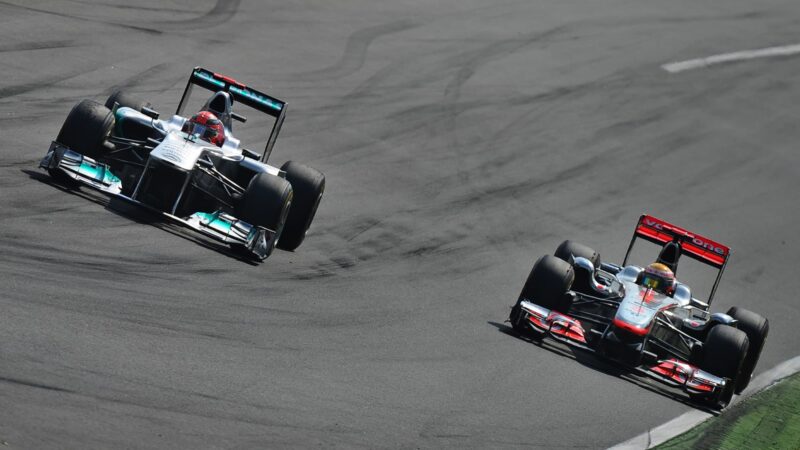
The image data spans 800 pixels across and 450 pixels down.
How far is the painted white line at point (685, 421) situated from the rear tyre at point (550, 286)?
2.14 m

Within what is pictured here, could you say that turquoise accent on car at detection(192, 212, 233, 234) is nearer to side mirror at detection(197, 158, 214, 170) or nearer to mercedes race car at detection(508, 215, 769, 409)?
side mirror at detection(197, 158, 214, 170)

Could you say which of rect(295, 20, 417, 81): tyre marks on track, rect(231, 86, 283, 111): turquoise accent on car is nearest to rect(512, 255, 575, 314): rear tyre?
rect(231, 86, 283, 111): turquoise accent on car

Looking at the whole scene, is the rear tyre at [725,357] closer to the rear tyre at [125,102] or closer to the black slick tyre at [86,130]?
the black slick tyre at [86,130]

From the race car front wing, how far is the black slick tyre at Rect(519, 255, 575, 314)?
13cm

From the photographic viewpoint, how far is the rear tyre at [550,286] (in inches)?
607

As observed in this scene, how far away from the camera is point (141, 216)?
15.2m

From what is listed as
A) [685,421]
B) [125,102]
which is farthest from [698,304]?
[125,102]

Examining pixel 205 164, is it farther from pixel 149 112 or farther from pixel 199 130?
pixel 149 112

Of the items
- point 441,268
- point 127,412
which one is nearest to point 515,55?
point 441,268

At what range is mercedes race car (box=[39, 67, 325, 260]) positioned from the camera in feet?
48.6

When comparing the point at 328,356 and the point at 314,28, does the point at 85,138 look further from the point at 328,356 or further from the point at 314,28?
the point at 314,28

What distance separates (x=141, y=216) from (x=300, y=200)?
209cm

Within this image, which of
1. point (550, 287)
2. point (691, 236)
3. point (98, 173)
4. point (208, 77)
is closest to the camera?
point (98, 173)

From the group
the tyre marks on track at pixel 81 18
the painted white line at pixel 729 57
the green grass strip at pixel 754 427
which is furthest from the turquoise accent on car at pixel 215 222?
the painted white line at pixel 729 57
